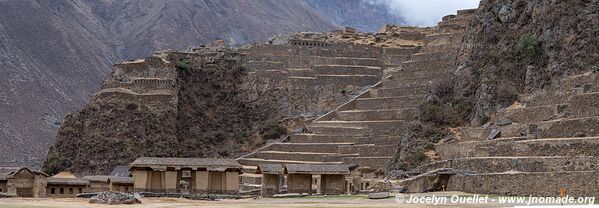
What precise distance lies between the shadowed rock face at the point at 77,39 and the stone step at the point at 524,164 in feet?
199

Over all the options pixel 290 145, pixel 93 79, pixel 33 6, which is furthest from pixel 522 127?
pixel 33 6

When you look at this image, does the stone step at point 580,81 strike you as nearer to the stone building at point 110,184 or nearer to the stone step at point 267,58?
the stone building at point 110,184

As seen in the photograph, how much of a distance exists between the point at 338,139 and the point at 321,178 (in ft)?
53.7

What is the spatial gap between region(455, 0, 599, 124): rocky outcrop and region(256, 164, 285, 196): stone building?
11.9m

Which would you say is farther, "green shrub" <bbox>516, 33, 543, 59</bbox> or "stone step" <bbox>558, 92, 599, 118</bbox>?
"green shrub" <bbox>516, 33, 543, 59</bbox>

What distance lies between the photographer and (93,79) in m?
146

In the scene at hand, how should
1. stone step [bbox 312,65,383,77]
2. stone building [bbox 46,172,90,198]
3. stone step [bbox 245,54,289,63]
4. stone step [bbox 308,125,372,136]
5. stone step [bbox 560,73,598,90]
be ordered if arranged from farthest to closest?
stone step [bbox 245,54,289,63], stone step [bbox 312,65,383,77], stone step [bbox 308,125,372,136], stone building [bbox 46,172,90,198], stone step [bbox 560,73,598,90]

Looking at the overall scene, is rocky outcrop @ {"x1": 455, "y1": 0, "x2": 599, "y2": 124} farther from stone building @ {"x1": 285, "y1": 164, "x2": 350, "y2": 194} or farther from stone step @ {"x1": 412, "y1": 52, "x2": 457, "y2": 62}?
stone step @ {"x1": 412, "y1": 52, "x2": 457, "y2": 62}

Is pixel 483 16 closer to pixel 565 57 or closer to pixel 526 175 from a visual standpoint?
pixel 565 57

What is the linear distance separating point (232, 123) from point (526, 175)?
1870 inches

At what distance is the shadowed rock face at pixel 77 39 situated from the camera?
402 feet

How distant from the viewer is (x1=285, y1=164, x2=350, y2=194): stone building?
6066 centimetres

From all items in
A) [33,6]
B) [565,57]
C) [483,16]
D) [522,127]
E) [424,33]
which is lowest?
[522,127]

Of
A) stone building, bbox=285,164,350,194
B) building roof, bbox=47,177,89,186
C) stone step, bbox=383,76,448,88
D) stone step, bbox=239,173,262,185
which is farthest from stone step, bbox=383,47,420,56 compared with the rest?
stone building, bbox=285,164,350,194
